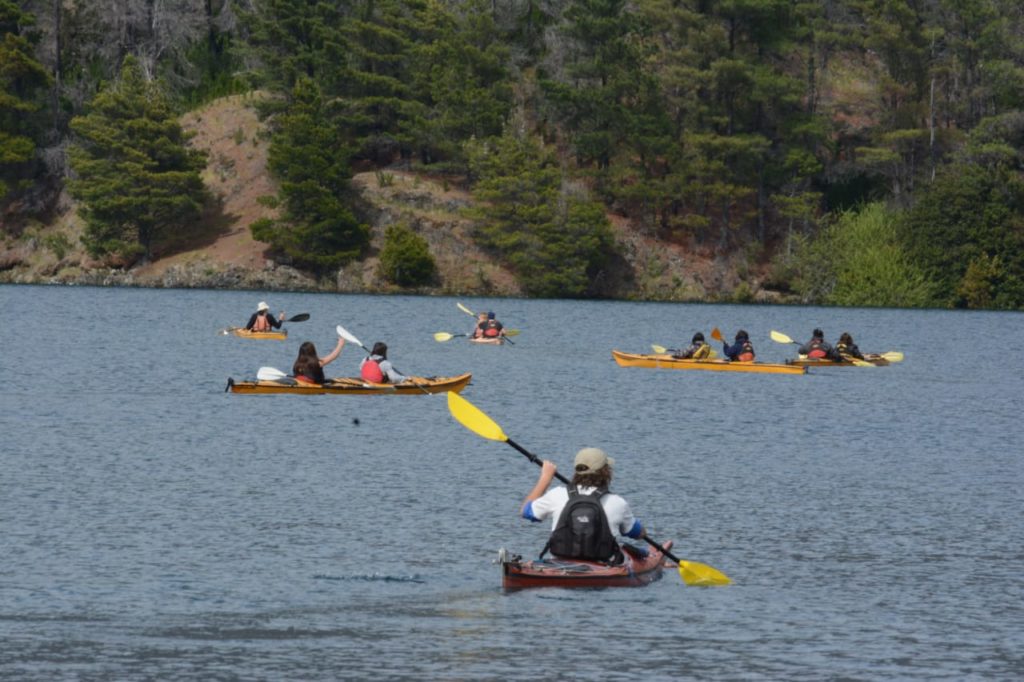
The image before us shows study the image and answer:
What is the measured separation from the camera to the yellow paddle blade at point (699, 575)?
22.9 metres

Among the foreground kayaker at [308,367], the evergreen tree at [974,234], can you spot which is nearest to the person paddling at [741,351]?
the foreground kayaker at [308,367]

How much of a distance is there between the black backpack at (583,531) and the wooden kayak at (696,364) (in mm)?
33382

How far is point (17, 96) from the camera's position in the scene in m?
109

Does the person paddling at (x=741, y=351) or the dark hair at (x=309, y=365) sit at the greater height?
the dark hair at (x=309, y=365)

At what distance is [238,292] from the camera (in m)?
101

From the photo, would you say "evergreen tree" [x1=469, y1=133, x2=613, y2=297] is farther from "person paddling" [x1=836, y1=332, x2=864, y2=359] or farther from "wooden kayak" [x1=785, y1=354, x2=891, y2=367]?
"person paddling" [x1=836, y1=332, x2=864, y2=359]

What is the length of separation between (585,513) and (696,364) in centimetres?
3400

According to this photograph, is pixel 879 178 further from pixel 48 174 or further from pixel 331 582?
pixel 331 582

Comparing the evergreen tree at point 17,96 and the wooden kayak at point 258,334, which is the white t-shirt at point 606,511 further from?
the evergreen tree at point 17,96

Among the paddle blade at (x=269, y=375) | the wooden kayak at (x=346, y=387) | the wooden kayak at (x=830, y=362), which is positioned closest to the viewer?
the paddle blade at (x=269, y=375)

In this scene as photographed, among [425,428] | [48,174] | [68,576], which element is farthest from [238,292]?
[68,576]

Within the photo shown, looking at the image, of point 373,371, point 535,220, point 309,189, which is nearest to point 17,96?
point 309,189

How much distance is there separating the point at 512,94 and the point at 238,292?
20.4 meters

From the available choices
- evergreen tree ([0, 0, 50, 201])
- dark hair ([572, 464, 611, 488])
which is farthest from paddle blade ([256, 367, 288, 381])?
evergreen tree ([0, 0, 50, 201])
